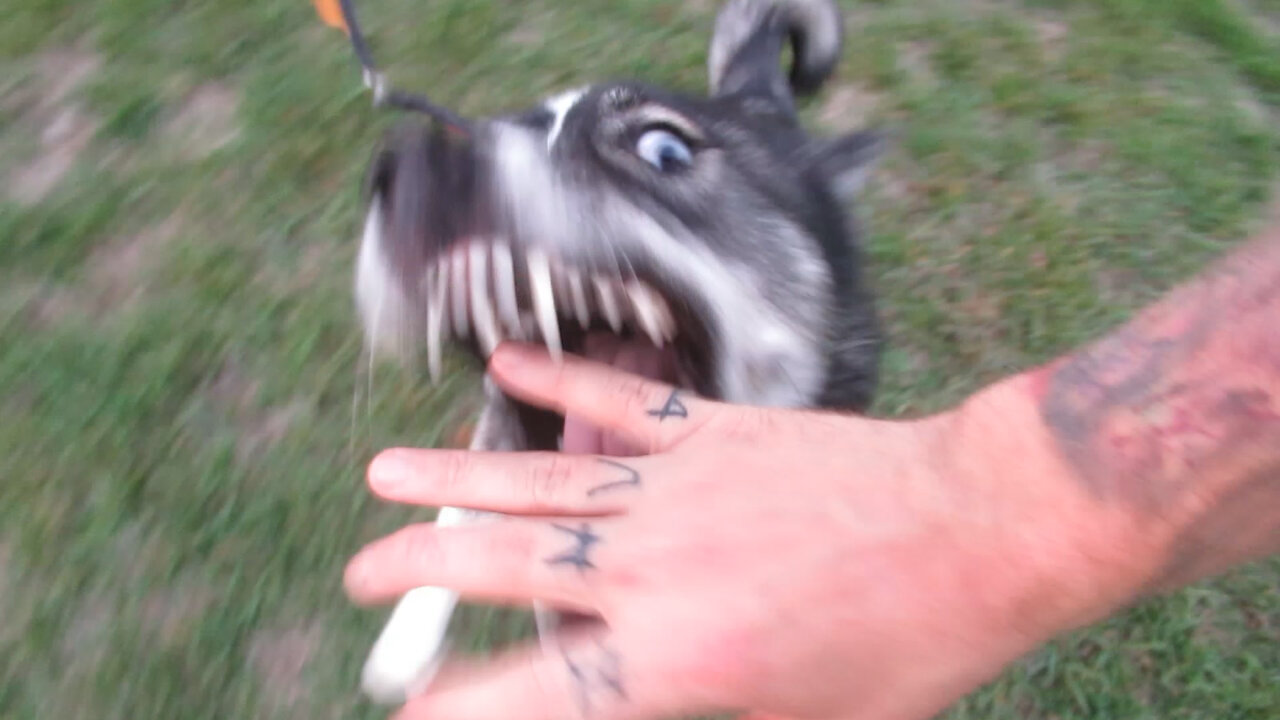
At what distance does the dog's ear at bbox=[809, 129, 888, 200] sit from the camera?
257cm

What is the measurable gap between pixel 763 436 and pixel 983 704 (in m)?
1.89

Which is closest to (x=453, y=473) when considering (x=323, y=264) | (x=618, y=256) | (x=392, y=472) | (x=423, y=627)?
(x=392, y=472)

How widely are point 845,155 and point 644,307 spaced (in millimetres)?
1064

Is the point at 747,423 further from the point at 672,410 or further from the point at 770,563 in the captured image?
the point at 770,563

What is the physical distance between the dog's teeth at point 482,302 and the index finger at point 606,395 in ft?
0.18

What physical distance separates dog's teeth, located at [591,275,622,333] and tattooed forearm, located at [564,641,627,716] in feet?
2.43

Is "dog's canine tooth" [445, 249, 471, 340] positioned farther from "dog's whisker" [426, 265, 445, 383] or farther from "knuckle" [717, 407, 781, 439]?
"knuckle" [717, 407, 781, 439]

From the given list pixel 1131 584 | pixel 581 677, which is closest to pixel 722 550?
pixel 581 677

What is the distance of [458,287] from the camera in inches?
69.8

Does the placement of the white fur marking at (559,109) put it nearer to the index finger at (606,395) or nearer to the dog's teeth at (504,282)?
the dog's teeth at (504,282)

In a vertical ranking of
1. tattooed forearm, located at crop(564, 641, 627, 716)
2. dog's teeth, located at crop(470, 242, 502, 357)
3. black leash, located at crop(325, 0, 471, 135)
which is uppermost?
black leash, located at crop(325, 0, 471, 135)

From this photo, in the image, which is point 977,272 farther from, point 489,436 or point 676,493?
point 676,493

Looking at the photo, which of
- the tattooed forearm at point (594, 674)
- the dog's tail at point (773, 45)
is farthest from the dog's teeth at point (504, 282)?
the dog's tail at point (773, 45)

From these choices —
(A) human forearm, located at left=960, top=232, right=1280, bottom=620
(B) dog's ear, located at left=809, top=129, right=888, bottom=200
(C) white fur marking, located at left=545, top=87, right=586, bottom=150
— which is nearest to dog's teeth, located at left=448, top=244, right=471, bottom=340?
(C) white fur marking, located at left=545, top=87, right=586, bottom=150
